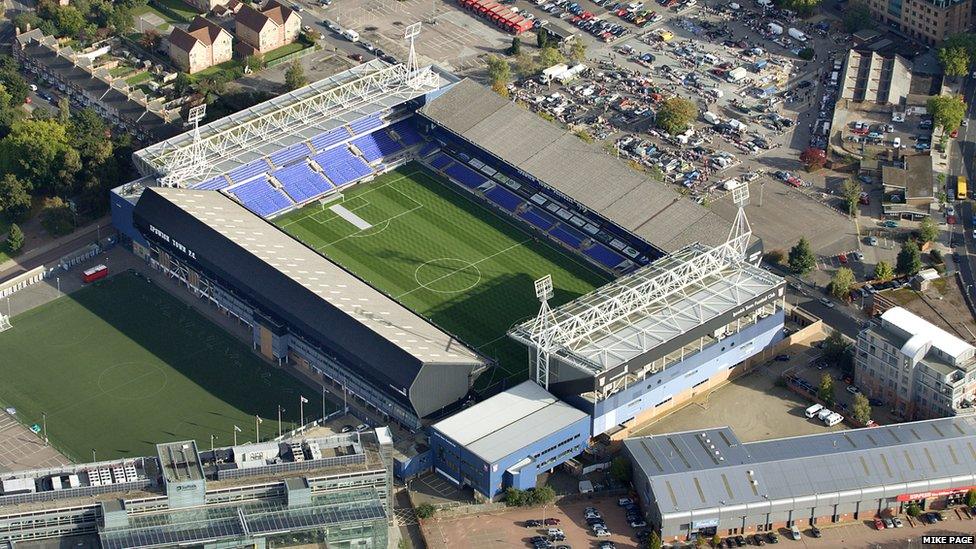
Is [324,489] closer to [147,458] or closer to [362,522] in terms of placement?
[362,522]

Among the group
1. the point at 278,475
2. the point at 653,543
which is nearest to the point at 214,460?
the point at 278,475

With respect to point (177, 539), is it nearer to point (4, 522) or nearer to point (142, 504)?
point (142, 504)

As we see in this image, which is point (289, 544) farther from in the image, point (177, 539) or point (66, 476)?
point (66, 476)

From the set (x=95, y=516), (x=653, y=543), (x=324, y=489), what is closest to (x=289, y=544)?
(x=324, y=489)

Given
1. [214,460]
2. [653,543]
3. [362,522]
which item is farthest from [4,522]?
[653,543]
